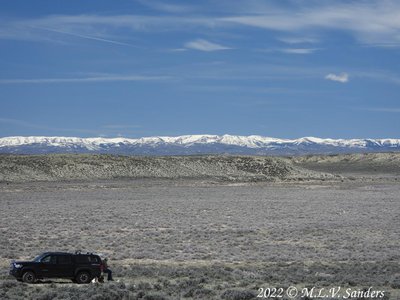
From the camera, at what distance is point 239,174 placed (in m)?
127

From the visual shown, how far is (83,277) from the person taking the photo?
1978 cm

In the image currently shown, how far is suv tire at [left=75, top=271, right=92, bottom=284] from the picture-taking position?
64.7ft

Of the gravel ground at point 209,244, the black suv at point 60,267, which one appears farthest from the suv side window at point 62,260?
the gravel ground at point 209,244

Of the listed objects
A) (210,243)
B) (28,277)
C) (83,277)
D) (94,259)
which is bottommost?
(210,243)

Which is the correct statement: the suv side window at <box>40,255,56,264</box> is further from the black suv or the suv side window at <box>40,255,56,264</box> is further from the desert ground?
the desert ground

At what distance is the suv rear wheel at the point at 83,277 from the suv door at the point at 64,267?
210 mm

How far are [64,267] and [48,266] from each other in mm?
462

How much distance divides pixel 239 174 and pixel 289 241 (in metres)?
94.0

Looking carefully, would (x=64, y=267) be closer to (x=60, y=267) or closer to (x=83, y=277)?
(x=60, y=267)

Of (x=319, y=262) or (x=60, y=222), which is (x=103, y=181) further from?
(x=319, y=262)

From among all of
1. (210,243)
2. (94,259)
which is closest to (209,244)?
(210,243)

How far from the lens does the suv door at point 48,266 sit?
19.4m

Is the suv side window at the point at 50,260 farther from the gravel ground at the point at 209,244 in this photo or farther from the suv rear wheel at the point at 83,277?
the suv rear wheel at the point at 83,277

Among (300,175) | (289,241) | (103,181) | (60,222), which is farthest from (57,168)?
(289,241)
